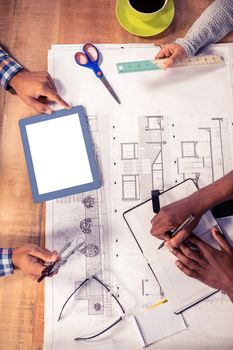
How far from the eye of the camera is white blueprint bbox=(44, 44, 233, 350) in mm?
850

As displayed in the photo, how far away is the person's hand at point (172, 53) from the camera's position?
94 cm

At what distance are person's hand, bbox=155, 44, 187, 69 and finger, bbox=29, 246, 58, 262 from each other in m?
0.54

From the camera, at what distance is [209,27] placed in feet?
3.10

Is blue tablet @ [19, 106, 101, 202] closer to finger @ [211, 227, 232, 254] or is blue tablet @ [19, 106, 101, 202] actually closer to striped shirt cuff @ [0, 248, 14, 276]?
striped shirt cuff @ [0, 248, 14, 276]

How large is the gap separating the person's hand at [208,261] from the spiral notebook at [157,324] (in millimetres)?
98

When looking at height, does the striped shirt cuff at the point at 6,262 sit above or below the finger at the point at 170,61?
below

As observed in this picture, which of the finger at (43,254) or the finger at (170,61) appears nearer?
the finger at (43,254)

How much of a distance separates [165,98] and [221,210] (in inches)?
12.2

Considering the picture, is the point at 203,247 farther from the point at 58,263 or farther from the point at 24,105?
the point at 24,105

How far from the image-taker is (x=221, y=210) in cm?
90

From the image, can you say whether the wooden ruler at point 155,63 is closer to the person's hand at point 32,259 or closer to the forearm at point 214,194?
the forearm at point 214,194

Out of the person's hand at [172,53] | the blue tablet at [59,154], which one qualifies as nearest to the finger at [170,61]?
the person's hand at [172,53]

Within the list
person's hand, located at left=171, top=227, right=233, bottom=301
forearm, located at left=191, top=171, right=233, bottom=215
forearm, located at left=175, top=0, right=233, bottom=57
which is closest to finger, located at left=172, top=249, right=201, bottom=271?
person's hand, located at left=171, top=227, right=233, bottom=301

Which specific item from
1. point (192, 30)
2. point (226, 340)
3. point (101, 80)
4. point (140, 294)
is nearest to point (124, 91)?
point (101, 80)
